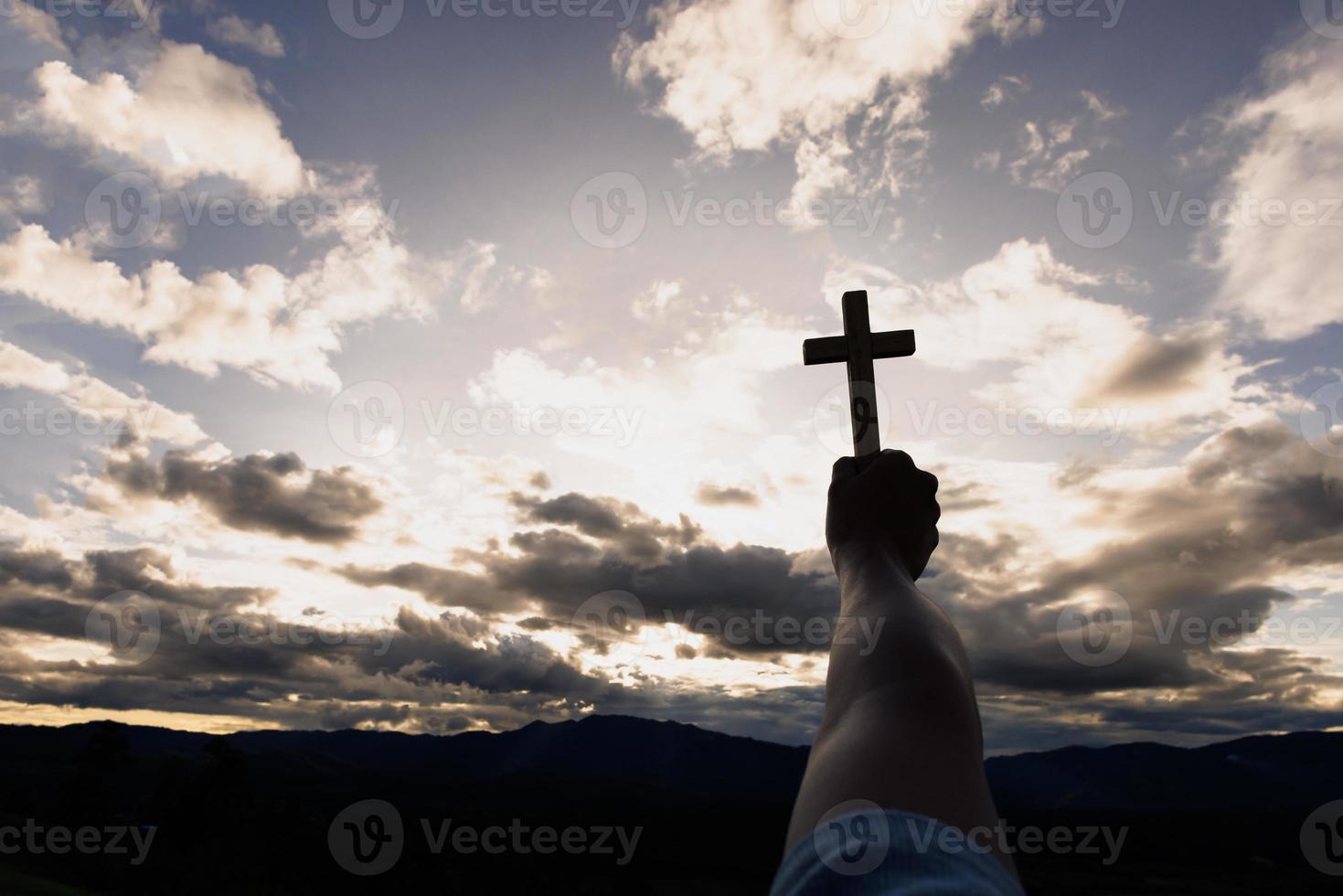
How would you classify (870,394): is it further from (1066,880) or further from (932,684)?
(1066,880)

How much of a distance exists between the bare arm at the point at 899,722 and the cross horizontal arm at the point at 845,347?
4.77 metres

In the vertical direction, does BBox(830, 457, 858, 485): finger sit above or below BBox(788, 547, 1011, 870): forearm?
above

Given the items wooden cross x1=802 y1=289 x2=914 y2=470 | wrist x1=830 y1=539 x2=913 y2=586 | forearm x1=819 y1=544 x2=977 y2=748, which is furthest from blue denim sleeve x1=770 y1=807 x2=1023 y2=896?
wooden cross x1=802 y1=289 x2=914 y2=470

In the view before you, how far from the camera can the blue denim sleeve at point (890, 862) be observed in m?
1.51

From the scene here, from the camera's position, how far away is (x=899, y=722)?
217 cm

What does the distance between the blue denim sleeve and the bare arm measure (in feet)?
0.43

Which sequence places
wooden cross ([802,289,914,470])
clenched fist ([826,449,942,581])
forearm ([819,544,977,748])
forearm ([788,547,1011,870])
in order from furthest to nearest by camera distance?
wooden cross ([802,289,914,470]), clenched fist ([826,449,942,581]), forearm ([819,544,977,748]), forearm ([788,547,1011,870])

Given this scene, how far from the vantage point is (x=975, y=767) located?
6.91ft

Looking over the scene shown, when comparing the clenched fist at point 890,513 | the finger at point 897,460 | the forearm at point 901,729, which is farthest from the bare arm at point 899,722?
the finger at point 897,460

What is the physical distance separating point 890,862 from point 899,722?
62 centimetres

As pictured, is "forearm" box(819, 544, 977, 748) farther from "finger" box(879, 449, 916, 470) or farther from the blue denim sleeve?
"finger" box(879, 449, 916, 470)

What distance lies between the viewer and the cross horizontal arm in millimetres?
7980

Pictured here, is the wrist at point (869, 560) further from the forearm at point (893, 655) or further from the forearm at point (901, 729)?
the forearm at point (901, 729)

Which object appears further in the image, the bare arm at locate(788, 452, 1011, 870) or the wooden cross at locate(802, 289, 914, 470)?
the wooden cross at locate(802, 289, 914, 470)
